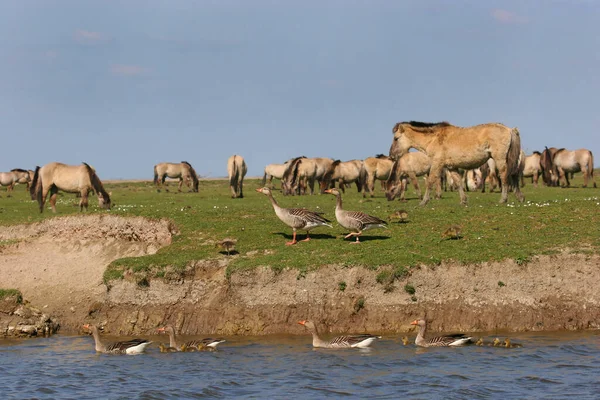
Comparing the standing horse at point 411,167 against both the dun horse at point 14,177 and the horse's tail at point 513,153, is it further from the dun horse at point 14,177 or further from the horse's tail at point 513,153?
the dun horse at point 14,177

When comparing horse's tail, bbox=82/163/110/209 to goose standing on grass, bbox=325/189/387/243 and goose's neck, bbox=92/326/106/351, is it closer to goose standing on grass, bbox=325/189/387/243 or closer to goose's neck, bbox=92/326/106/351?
goose standing on grass, bbox=325/189/387/243

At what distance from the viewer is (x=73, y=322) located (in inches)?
733

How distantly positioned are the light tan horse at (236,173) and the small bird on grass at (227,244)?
22091mm

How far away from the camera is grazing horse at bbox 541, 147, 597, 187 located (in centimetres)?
4759

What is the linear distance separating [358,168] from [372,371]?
3342 centimetres

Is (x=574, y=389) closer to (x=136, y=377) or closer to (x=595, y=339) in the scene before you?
(x=595, y=339)

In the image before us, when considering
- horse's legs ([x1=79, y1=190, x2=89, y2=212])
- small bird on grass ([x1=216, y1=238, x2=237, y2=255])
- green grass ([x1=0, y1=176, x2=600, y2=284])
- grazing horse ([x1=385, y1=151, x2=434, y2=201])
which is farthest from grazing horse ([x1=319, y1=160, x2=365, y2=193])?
small bird on grass ([x1=216, y1=238, x2=237, y2=255])

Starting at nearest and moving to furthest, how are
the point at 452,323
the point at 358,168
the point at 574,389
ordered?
1. the point at 574,389
2. the point at 452,323
3. the point at 358,168

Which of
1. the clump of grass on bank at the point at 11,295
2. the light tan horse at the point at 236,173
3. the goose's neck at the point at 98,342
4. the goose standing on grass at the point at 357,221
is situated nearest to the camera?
the goose's neck at the point at 98,342

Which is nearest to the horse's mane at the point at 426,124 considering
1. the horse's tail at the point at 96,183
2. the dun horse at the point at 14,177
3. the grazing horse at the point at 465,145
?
the grazing horse at the point at 465,145

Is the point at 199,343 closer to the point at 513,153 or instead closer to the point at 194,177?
the point at 513,153

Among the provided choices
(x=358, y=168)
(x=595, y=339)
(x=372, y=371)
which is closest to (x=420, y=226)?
(x=595, y=339)

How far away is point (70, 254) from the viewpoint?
22109 millimetres

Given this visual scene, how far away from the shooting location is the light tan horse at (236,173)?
1651 inches
